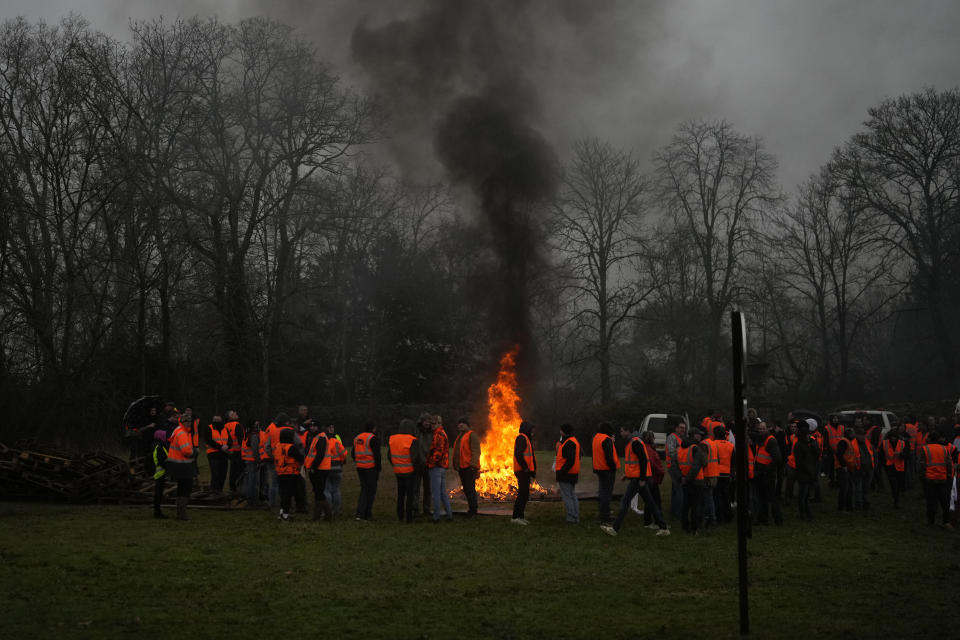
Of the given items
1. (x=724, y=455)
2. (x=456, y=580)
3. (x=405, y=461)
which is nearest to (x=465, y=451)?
(x=405, y=461)

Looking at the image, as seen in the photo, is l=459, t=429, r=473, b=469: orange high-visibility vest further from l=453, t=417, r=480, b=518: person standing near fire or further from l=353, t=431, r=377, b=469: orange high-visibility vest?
Result: l=353, t=431, r=377, b=469: orange high-visibility vest

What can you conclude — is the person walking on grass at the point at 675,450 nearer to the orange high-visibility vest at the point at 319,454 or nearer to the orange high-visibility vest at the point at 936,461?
the orange high-visibility vest at the point at 936,461

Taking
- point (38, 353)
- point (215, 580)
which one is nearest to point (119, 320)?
point (38, 353)

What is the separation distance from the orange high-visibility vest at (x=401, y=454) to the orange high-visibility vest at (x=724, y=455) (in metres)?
5.26

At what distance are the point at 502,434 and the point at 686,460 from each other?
7.53 metres

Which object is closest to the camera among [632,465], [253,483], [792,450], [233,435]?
[632,465]

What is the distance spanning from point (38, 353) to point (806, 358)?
127ft

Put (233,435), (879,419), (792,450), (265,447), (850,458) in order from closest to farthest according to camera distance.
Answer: (792,450)
(265,447)
(850,458)
(233,435)
(879,419)

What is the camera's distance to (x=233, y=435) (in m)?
18.5

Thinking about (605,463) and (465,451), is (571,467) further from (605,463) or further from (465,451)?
(465,451)

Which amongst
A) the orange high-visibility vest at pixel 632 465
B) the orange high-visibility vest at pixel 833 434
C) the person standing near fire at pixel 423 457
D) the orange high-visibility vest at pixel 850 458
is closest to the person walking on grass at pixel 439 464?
the person standing near fire at pixel 423 457

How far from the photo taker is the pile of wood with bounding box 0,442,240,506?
17734 mm

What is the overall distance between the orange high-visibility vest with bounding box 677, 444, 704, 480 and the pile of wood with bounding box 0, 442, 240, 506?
9.09 metres

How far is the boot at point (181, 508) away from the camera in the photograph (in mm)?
→ 15164
